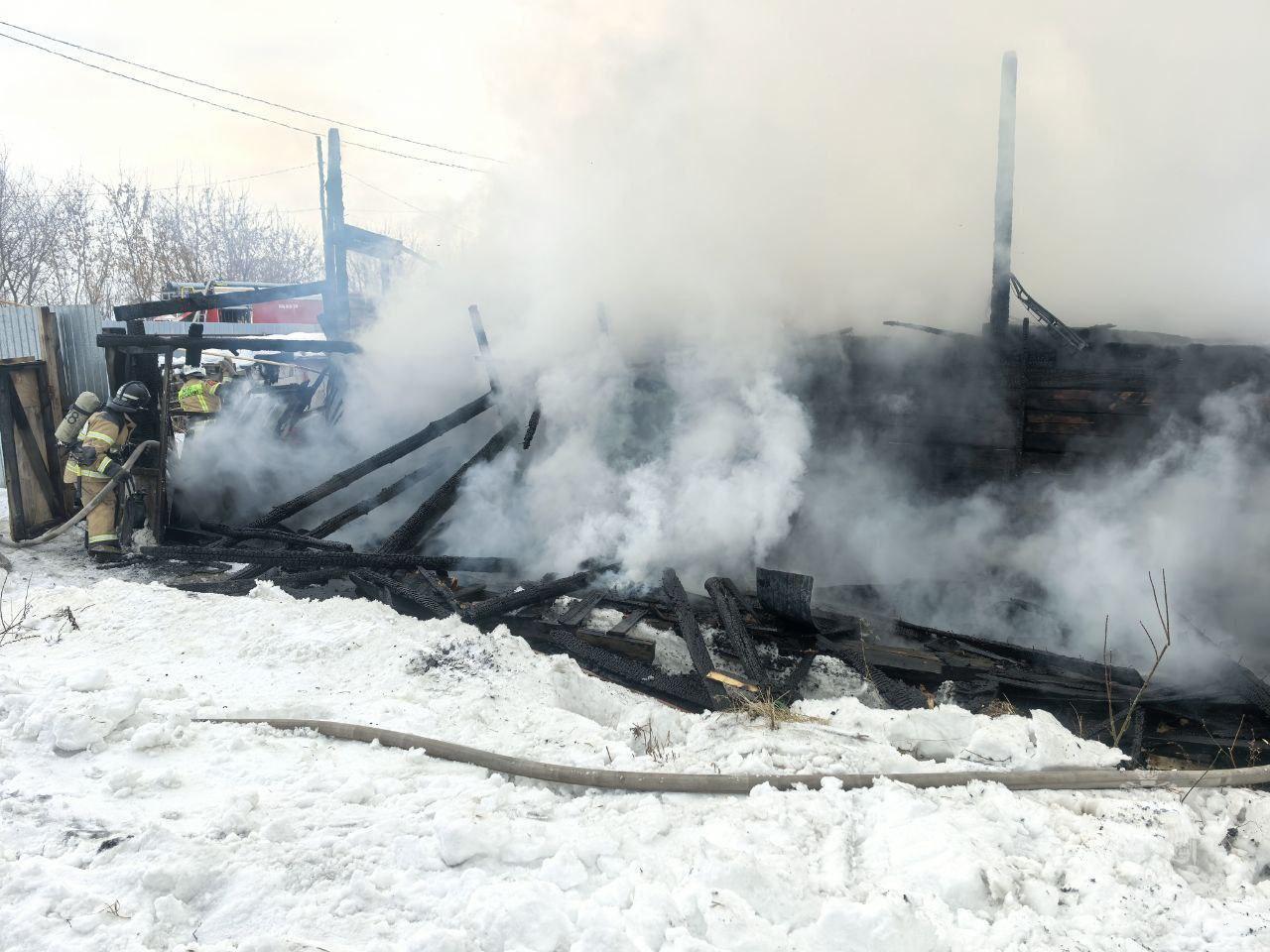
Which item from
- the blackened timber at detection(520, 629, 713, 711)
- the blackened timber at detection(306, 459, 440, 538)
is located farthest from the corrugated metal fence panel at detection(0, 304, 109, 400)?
the blackened timber at detection(520, 629, 713, 711)

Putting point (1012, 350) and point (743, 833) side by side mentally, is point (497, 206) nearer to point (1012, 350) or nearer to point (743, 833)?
point (1012, 350)

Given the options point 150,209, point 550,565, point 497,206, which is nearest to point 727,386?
point 550,565

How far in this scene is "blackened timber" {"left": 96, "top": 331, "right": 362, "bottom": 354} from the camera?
8.73m

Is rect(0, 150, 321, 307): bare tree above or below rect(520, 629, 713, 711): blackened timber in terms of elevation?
above

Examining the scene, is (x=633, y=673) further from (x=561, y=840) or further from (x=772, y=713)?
(x=561, y=840)

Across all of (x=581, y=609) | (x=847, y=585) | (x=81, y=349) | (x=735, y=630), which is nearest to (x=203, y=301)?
(x=81, y=349)

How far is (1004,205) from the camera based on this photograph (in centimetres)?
843

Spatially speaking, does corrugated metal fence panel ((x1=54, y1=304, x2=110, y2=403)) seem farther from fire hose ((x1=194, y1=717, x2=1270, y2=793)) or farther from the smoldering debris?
fire hose ((x1=194, y1=717, x2=1270, y2=793))

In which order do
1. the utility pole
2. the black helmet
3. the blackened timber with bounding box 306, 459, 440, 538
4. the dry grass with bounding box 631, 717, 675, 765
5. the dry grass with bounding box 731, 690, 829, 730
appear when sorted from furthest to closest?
the utility pole
the black helmet
the blackened timber with bounding box 306, 459, 440, 538
the dry grass with bounding box 731, 690, 829, 730
the dry grass with bounding box 631, 717, 675, 765

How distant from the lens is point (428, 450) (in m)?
10.3

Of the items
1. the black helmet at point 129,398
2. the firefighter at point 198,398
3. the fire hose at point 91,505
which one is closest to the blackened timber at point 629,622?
the fire hose at point 91,505

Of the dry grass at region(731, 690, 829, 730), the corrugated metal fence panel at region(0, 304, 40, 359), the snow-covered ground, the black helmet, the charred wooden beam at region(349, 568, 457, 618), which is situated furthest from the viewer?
the corrugated metal fence panel at region(0, 304, 40, 359)

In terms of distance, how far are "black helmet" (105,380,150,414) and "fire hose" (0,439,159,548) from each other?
1.42 feet

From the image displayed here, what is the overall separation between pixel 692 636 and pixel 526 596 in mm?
1547
